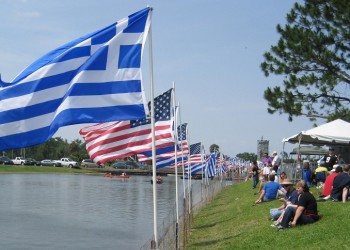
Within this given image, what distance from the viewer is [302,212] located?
46.5 feet

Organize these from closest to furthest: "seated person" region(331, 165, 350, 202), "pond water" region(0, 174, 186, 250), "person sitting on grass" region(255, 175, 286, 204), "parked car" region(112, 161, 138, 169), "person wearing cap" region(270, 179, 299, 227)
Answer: "person wearing cap" region(270, 179, 299, 227), "seated person" region(331, 165, 350, 202), "pond water" region(0, 174, 186, 250), "person sitting on grass" region(255, 175, 286, 204), "parked car" region(112, 161, 138, 169)

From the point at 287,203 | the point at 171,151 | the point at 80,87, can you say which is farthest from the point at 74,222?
the point at 80,87

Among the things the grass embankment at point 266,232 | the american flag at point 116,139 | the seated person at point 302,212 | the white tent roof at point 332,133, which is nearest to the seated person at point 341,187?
the grass embankment at point 266,232

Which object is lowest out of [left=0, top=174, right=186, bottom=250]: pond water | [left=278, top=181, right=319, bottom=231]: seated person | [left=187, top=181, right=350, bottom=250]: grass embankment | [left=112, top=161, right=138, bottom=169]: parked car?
[left=0, top=174, right=186, bottom=250]: pond water

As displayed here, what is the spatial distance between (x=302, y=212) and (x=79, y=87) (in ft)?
23.0

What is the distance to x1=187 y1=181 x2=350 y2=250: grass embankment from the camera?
481 inches

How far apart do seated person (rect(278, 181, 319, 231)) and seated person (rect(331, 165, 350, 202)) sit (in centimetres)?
236

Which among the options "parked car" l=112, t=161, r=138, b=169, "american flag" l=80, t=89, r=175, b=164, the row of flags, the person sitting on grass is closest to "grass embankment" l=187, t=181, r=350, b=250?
the person sitting on grass

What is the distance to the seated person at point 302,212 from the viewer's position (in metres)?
14.1

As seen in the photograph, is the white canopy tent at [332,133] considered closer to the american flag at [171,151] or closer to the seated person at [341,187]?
the american flag at [171,151]

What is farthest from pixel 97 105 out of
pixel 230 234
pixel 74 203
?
pixel 74 203

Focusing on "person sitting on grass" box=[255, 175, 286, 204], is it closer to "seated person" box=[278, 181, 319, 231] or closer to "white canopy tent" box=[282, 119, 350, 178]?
"white canopy tent" box=[282, 119, 350, 178]

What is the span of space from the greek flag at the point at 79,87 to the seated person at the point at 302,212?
601 cm

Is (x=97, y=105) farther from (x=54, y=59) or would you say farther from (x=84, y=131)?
(x=84, y=131)
